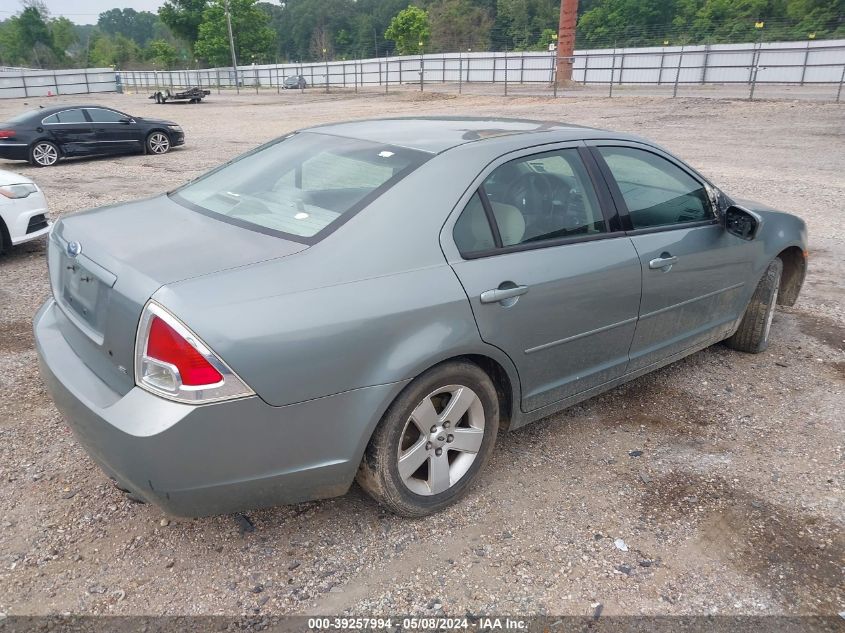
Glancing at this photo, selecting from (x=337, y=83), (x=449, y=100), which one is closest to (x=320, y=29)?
(x=337, y=83)

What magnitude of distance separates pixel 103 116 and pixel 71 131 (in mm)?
842

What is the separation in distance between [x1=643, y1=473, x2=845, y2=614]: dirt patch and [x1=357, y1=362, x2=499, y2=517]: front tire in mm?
877

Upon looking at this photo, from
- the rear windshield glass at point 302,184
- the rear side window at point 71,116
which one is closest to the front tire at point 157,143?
the rear side window at point 71,116

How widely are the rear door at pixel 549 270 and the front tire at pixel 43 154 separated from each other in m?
14.5

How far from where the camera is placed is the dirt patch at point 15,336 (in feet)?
15.6

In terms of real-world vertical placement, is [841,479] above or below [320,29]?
below

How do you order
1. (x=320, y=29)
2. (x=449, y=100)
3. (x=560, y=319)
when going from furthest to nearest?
(x=320, y=29) → (x=449, y=100) → (x=560, y=319)

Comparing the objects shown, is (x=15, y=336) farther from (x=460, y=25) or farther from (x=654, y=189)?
(x=460, y=25)

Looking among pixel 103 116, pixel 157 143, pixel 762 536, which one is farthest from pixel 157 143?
pixel 762 536

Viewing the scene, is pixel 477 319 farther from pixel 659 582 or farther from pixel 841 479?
pixel 841 479

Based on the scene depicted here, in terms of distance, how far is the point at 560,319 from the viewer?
10.3 ft

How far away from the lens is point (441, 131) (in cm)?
340

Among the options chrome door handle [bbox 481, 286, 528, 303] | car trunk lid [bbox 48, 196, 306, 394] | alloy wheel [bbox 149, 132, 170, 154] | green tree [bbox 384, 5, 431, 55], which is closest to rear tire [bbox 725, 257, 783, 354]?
chrome door handle [bbox 481, 286, 528, 303]

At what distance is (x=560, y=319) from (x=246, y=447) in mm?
1554
